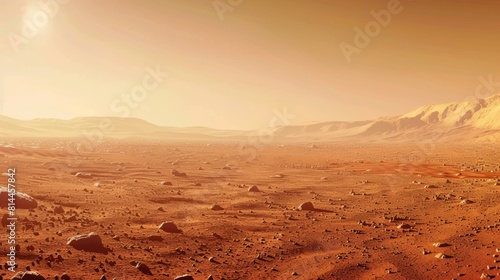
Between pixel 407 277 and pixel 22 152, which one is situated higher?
pixel 22 152

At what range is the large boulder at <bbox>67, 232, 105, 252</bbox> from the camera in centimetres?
875

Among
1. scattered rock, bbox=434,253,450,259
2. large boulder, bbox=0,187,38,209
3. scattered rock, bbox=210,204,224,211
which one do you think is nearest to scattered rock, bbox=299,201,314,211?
scattered rock, bbox=210,204,224,211

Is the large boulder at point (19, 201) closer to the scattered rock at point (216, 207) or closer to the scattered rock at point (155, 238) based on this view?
the scattered rock at point (155, 238)

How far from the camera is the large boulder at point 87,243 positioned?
28.7ft

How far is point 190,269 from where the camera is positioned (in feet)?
27.5

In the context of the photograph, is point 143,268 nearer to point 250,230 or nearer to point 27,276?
point 27,276

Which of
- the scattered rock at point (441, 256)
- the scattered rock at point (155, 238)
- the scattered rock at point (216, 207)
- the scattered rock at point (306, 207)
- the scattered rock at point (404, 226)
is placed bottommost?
the scattered rock at point (441, 256)

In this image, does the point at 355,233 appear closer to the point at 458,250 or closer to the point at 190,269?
the point at 458,250

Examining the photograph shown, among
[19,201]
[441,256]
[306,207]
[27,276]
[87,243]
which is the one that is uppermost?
[19,201]

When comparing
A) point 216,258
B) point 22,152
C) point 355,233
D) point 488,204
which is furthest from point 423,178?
point 22,152

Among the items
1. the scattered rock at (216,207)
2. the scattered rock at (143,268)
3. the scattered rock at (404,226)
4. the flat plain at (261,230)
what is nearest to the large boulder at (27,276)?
the flat plain at (261,230)

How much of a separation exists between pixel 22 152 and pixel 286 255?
1412 inches

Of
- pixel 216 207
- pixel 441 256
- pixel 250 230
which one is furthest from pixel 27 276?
pixel 441 256

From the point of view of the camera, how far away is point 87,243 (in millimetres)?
8805
